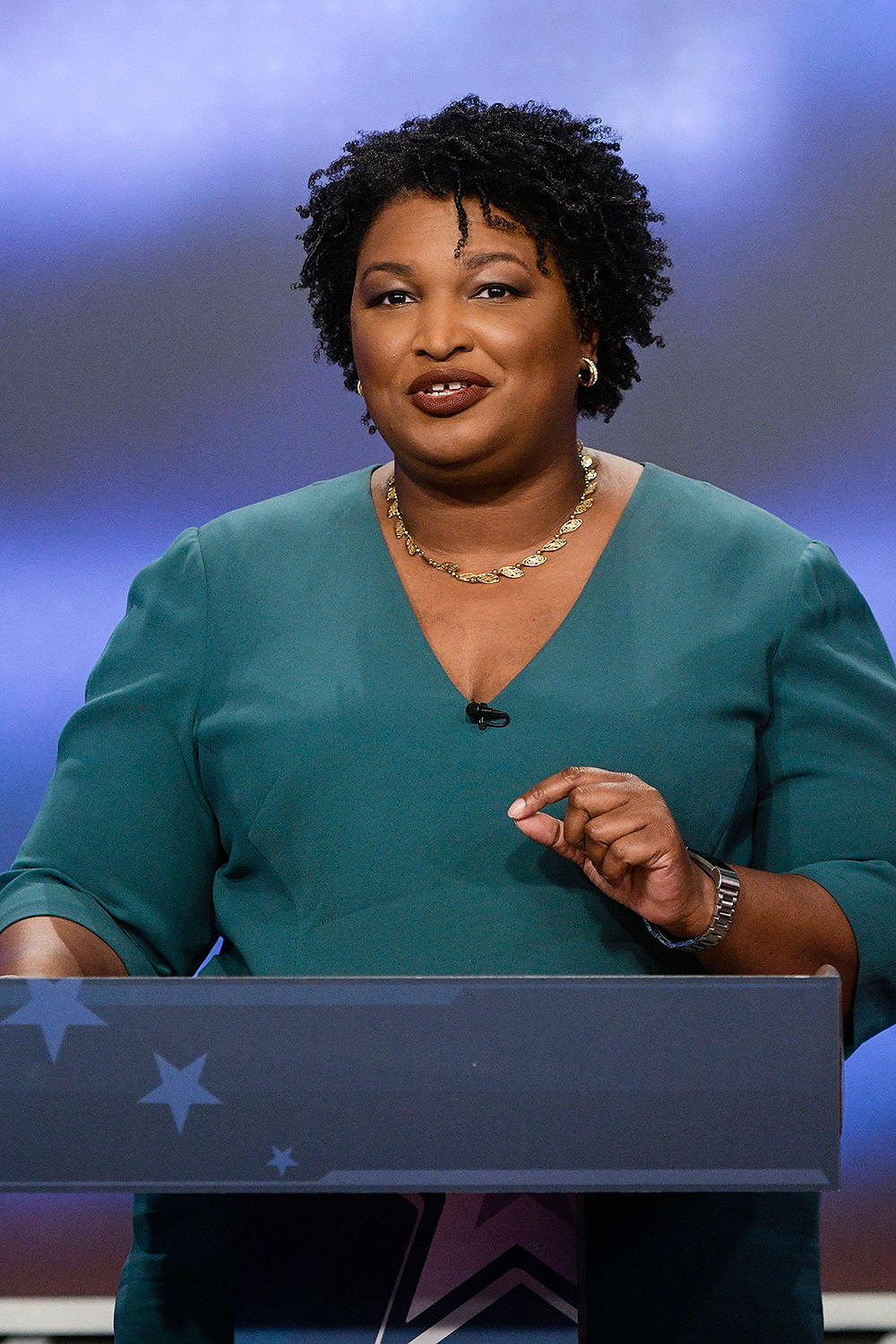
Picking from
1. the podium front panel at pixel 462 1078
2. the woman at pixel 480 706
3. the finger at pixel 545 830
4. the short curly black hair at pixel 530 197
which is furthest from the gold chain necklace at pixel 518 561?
the podium front panel at pixel 462 1078

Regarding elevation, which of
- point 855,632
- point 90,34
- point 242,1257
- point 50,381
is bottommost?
point 242,1257

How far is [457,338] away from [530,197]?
162 millimetres

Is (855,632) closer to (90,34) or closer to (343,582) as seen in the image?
(343,582)

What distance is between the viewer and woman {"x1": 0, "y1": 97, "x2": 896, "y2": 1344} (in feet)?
4.08

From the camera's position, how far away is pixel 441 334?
128 cm

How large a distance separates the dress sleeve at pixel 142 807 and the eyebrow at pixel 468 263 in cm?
31

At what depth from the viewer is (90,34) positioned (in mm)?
2158

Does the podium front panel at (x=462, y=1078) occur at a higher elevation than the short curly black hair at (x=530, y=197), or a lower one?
lower

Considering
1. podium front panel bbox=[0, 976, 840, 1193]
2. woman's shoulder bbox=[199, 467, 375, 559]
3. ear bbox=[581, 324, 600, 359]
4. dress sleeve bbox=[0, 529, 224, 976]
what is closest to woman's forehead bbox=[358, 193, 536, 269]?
ear bbox=[581, 324, 600, 359]

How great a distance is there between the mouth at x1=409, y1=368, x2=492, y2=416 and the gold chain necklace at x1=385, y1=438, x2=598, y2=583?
0.16 meters

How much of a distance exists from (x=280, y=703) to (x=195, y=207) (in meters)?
1.13

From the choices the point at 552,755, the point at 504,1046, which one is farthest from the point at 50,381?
the point at 504,1046

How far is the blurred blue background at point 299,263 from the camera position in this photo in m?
2.13

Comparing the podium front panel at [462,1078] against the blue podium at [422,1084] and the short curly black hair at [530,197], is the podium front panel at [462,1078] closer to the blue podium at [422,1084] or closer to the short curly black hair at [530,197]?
the blue podium at [422,1084]
